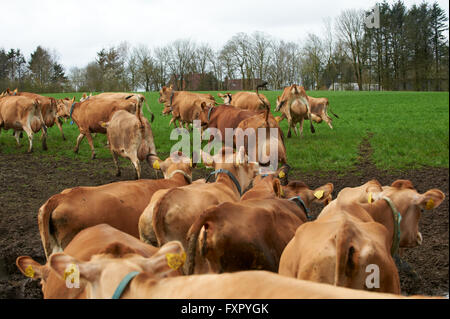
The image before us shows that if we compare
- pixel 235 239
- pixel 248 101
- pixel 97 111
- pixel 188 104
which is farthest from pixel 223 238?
pixel 248 101

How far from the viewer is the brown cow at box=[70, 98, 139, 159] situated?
14.2 meters

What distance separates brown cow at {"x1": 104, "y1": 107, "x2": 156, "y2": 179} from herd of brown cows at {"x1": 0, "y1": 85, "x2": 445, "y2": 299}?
3.88 m

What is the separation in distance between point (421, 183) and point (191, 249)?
7453 mm

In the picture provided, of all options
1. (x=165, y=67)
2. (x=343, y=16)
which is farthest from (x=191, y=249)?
(x=165, y=67)

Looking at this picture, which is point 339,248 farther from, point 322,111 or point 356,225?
point 322,111

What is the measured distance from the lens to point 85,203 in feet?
16.9

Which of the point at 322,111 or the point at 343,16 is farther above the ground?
the point at 343,16

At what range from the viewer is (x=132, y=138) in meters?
11.2

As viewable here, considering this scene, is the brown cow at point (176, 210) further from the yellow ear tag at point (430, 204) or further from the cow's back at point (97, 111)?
the cow's back at point (97, 111)

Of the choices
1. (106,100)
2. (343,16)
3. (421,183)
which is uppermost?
(343,16)

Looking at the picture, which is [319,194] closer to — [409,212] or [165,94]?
[409,212]

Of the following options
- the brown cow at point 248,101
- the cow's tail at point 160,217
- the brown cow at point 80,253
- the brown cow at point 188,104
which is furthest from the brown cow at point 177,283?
the brown cow at point 248,101

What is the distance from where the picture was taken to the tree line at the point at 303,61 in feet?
28.3

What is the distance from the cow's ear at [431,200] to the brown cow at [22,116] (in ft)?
45.5
